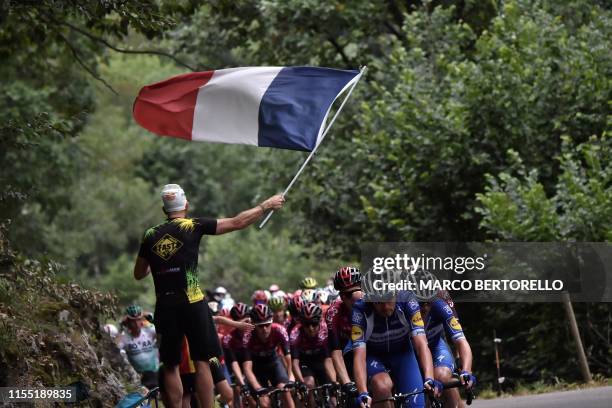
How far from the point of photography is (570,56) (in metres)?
25.0

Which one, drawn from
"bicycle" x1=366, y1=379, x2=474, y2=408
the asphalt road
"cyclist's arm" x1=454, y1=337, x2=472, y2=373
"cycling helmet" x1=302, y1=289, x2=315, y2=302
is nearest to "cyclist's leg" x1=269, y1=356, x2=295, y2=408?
"cycling helmet" x1=302, y1=289, x2=315, y2=302

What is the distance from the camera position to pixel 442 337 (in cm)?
1291

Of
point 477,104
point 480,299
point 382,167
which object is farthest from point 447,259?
point 382,167

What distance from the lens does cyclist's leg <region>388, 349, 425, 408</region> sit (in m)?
11.8

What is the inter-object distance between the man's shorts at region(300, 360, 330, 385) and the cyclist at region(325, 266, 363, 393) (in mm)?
1633

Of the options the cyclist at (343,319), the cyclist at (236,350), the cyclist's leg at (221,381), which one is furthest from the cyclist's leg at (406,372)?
the cyclist at (236,350)

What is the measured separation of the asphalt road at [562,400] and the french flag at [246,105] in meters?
4.58

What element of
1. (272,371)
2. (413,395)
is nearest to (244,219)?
(413,395)

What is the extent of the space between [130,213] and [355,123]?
3683 cm

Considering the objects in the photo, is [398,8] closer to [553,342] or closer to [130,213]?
[553,342]

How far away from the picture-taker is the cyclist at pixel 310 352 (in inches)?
644

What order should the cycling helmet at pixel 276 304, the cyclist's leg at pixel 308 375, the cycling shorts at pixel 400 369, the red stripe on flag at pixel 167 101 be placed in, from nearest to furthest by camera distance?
1. the cycling shorts at pixel 400 369
2. the red stripe on flag at pixel 167 101
3. the cyclist's leg at pixel 308 375
4. the cycling helmet at pixel 276 304

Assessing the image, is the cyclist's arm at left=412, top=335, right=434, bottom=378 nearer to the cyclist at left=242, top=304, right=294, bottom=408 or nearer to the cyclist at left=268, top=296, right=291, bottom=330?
the cyclist at left=242, top=304, right=294, bottom=408

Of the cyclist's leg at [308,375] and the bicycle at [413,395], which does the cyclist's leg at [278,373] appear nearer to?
the cyclist's leg at [308,375]
